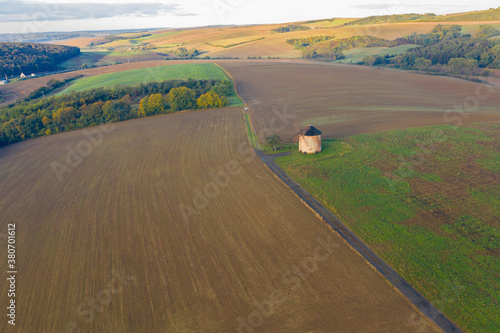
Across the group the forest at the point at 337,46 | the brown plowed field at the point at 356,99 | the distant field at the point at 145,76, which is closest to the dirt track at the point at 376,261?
the brown plowed field at the point at 356,99

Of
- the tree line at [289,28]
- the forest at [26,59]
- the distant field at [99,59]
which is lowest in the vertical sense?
the distant field at [99,59]

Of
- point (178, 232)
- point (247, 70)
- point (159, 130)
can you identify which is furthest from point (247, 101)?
point (178, 232)

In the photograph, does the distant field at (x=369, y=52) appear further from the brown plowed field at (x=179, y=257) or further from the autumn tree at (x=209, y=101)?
the brown plowed field at (x=179, y=257)

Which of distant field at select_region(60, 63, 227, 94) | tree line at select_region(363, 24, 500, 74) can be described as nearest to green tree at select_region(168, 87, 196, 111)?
distant field at select_region(60, 63, 227, 94)

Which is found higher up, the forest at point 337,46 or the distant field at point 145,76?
the forest at point 337,46

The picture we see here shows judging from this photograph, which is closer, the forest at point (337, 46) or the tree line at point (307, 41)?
the forest at point (337, 46)

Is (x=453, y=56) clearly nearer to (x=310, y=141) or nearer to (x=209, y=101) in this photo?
(x=209, y=101)
